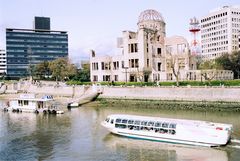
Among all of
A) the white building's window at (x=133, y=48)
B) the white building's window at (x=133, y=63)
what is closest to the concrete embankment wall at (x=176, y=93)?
the white building's window at (x=133, y=63)

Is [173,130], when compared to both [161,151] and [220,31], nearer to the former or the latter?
[161,151]

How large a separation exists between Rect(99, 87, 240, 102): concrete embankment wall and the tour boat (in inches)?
1207

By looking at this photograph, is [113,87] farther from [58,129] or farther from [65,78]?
A: [65,78]

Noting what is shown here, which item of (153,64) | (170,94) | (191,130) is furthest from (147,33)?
(191,130)

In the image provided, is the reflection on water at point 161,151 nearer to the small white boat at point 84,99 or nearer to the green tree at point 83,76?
the small white boat at point 84,99

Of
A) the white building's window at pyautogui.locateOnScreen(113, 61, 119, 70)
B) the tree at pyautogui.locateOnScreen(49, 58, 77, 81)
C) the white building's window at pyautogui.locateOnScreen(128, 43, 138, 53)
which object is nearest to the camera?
the white building's window at pyautogui.locateOnScreen(128, 43, 138, 53)

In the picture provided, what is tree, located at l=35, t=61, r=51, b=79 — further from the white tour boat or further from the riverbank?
the white tour boat

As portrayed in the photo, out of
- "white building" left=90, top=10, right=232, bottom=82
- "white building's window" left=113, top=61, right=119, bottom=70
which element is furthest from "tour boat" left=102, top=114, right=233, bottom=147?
"white building's window" left=113, top=61, right=119, bottom=70

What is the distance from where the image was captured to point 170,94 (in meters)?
83.5

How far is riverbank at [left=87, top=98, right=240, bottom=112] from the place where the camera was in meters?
71.9

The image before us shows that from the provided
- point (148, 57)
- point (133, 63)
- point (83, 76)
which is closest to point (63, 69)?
point (83, 76)

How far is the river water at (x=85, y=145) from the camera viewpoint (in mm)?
39062

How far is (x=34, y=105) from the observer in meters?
77.6

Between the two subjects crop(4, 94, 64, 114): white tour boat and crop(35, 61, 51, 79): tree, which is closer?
crop(4, 94, 64, 114): white tour boat
